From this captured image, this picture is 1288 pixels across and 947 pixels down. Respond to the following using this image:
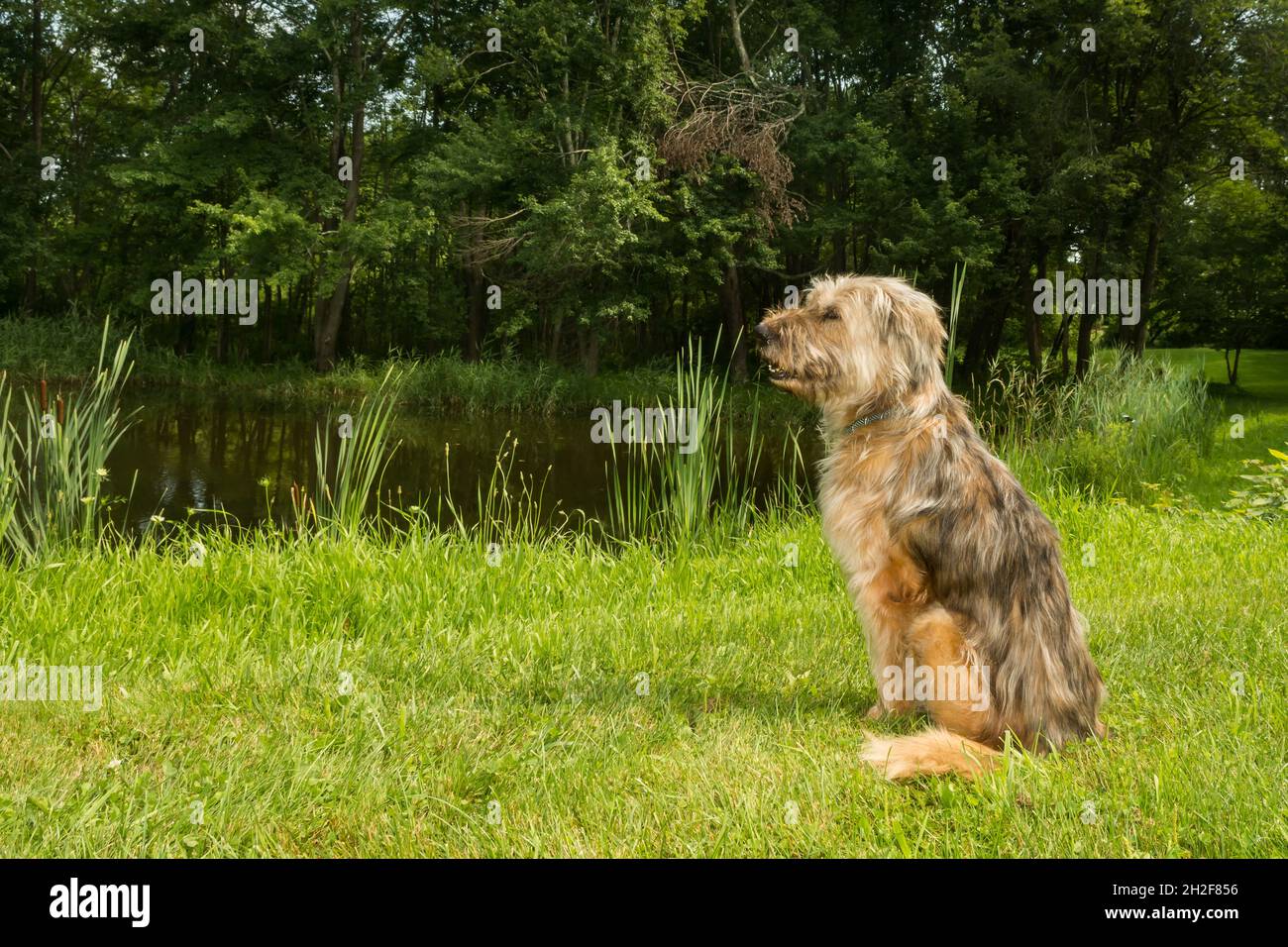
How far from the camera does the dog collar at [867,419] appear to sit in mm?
3893

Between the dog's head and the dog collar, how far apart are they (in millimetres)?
42

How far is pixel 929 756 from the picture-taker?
3.25 meters

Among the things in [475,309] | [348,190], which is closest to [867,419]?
[348,190]

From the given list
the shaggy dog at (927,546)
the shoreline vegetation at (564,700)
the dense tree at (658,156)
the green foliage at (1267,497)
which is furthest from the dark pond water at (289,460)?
the shaggy dog at (927,546)

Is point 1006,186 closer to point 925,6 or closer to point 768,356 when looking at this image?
point 925,6

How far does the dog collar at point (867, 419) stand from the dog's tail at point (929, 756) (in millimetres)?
1206

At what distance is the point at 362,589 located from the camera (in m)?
5.80

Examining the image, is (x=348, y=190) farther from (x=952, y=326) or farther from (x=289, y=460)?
(x=952, y=326)

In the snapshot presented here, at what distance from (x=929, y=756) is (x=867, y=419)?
1325mm

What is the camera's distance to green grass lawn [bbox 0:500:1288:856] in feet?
9.64

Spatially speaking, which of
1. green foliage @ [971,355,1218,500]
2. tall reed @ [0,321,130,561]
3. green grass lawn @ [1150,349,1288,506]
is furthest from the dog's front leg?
green grass lawn @ [1150,349,1288,506]

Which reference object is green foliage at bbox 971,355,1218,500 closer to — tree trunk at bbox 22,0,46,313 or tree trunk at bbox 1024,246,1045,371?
tree trunk at bbox 1024,246,1045,371
